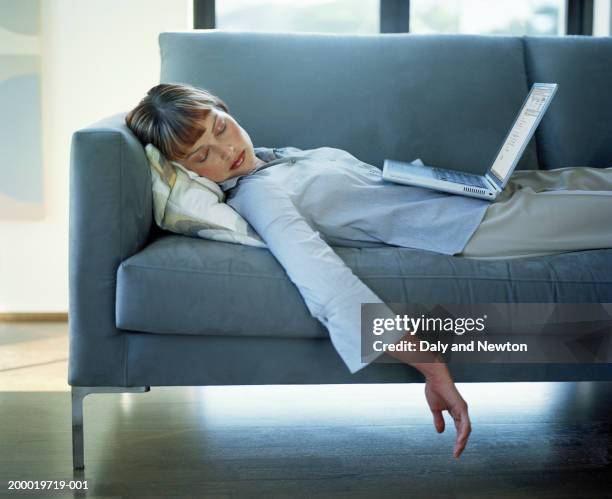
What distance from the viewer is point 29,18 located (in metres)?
2.68

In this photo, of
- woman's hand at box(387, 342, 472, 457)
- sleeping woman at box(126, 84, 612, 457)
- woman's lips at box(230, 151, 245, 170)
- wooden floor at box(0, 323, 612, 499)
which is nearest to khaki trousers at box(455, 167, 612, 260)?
sleeping woman at box(126, 84, 612, 457)

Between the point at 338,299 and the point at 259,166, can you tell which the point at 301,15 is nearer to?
the point at 259,166

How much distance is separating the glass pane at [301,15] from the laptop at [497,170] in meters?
1.39

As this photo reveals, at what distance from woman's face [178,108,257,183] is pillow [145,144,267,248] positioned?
39 millimetres

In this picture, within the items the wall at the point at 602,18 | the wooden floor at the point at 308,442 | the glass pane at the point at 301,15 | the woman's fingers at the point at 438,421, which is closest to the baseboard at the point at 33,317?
the wooden floor at the point at 308,442

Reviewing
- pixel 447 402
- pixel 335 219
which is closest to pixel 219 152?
pixel 335 219

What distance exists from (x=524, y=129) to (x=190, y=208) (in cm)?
73

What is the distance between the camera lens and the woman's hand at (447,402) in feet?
4.24

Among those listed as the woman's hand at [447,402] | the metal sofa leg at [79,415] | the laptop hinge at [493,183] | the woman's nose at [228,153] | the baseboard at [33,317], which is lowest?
the baseboard at [33,317]

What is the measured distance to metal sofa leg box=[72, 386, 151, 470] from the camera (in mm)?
1484

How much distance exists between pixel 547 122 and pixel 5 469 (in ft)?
5.32

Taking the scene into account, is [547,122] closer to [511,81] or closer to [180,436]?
[511,81]

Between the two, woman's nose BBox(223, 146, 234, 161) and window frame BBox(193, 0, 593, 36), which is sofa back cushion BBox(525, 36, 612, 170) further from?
woman's nose BBox(223, 146, 234, 161)

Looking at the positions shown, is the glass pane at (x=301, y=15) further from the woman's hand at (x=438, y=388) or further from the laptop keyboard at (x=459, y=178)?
the woman's hand at (x=438, y=388)
